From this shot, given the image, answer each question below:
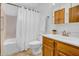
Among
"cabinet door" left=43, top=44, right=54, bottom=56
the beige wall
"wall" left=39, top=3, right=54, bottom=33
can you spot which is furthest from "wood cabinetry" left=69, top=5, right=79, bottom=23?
the beige wall

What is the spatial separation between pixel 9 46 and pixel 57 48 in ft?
2.41

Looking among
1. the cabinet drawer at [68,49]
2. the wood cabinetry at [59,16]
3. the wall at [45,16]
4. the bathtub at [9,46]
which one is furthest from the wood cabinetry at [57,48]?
the bathtub at [9,46]

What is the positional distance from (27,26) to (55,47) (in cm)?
54

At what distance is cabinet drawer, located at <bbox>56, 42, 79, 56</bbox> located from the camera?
1339 mm

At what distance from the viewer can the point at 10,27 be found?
160 cm

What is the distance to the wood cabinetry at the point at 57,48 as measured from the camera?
1.39 metres

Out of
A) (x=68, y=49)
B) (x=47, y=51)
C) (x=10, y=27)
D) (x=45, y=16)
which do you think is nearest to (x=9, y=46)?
(x=10, y=27)

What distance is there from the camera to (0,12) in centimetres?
156

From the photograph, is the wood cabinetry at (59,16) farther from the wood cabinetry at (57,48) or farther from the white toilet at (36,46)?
the white toilet at (36,46)

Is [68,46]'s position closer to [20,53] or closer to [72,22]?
[72,22]

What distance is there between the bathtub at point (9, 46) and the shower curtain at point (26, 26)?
8 centimetres

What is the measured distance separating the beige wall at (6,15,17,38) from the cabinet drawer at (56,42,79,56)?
0.68 meters

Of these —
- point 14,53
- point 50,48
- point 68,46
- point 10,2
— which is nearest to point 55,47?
point 50,48

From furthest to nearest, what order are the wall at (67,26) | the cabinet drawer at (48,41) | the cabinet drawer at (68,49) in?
1. the cabinet drawer at (48,41)
2. the wall at (67,26)
3. the cabinet drawer at (68,49)
